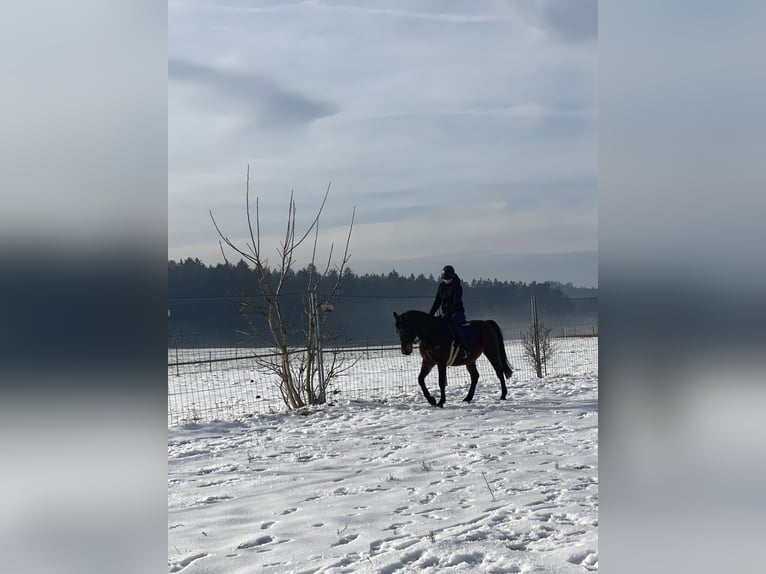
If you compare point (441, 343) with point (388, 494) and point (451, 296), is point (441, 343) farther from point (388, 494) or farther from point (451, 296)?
point (388, 494)

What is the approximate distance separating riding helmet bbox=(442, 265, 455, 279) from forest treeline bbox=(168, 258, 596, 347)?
113 centimetres

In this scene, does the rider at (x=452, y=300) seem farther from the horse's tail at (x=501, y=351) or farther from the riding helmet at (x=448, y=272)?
the horse's tail at (x=501, y=351)

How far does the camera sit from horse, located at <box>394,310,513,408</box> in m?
8.06

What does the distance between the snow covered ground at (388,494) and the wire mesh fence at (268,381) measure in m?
1.57

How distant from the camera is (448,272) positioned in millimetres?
8477

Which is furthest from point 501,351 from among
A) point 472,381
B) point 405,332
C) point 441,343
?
point 405,332

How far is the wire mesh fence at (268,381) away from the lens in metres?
9.28

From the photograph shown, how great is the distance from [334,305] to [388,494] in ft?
17.8

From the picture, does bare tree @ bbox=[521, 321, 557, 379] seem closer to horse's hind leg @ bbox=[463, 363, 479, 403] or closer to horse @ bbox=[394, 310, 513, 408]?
horse @ bbox=[394, 310, 513, 408]
